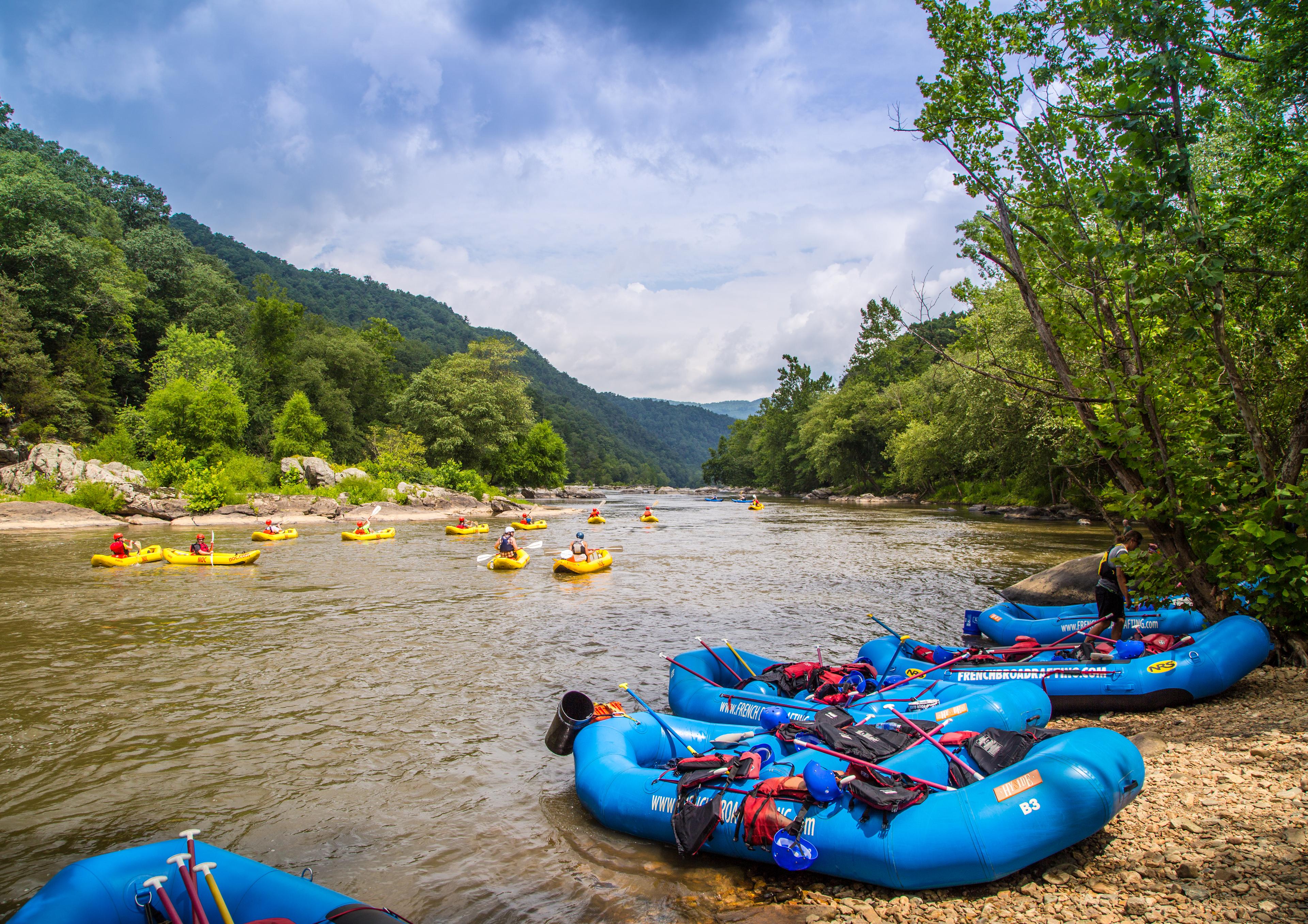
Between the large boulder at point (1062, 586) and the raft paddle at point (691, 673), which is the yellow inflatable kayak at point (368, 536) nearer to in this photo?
the raft paddle at point (691, 673)

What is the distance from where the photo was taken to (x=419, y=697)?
25.6 ft

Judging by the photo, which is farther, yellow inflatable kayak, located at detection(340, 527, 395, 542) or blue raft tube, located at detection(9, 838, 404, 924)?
yellow inflatable kayak, located at detection(340, 527, 395, 542)

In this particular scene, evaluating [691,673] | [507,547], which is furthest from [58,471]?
[691,673]

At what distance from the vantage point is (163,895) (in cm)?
293

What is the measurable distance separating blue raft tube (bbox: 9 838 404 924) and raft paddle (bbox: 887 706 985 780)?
3472 millimetres

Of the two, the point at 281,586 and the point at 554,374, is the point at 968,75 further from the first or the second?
the point at 554,374

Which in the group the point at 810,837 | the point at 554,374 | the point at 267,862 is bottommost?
the point at 267,862

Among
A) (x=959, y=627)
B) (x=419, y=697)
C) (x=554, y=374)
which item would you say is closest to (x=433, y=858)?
→ (x=419, y=697)

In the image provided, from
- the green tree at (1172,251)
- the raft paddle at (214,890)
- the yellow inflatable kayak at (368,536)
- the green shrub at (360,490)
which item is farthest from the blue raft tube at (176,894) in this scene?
the green shrub at (360,490)

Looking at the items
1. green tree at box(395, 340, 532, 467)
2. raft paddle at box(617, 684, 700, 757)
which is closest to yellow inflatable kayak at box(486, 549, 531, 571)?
raft paddle at box(617, 684, 700, 757)

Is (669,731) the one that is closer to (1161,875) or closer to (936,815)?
(936,815)

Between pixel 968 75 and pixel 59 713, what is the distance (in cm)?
1216

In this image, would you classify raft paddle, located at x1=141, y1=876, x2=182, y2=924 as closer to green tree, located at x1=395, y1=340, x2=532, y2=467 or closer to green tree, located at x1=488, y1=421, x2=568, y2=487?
green tree, located at x1=395, y1=340, x2=532, y2=467

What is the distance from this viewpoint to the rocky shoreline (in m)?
3.27
